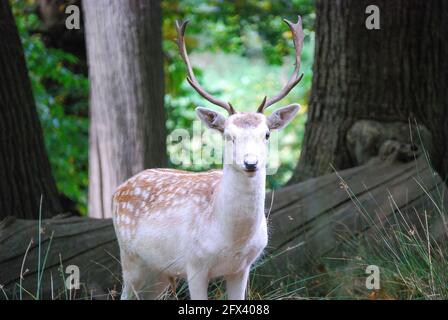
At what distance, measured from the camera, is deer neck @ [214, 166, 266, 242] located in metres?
3.92

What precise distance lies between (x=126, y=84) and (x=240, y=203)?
3126mm

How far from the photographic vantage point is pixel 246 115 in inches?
154

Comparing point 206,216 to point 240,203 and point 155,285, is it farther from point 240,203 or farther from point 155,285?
point 155,285

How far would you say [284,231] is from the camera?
5691 mm

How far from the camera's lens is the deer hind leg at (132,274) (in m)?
4.67

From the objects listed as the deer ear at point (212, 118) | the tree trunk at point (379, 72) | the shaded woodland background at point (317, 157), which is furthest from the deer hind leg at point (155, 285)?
the tree trunk at point (379, 72)

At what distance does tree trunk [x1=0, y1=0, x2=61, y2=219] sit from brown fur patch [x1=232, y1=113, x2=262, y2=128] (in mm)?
2423

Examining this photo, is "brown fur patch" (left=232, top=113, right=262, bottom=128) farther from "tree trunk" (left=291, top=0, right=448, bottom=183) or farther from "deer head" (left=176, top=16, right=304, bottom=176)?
"tree trunk" (left=291, top=0, right=448, bottom=183)

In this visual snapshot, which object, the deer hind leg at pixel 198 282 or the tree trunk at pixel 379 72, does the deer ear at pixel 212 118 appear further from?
the tree trunk at pixel 379 72

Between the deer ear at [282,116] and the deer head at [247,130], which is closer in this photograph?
the deer head at [247,130]

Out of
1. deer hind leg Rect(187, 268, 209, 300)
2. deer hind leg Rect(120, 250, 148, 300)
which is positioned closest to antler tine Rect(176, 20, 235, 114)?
deer hind leg Rect(187, 268, 209, 300)

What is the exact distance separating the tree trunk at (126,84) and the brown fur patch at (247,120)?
3016 millimetres

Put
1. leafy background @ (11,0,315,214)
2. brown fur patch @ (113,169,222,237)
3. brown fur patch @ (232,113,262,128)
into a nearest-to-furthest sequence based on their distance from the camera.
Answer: brown fur patch @ (232,113,262,128)
brown fur patch @ (113,169,222,237)
leafy background @ (11,0,315,214)

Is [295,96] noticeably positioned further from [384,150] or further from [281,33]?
[384,150]
